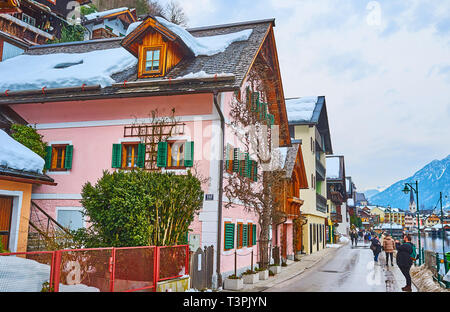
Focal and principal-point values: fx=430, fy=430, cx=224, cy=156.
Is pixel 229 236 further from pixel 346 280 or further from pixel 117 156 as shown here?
pixel 346 280

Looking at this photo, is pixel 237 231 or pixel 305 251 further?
pixel 305 251

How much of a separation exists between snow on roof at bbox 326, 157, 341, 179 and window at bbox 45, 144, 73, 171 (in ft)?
141

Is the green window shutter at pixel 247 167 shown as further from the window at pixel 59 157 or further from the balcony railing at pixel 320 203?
the balcony railing at pixel 320 203

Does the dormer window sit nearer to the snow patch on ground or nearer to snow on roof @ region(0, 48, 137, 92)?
snow on roof @ region(0, 48, 137, 92)

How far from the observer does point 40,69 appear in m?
18.5

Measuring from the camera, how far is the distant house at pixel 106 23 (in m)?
52.7

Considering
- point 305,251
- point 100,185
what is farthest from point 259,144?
point 305,251

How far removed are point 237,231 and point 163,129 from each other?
502 centimetres

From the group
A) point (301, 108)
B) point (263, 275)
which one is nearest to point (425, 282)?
point (263, 275)

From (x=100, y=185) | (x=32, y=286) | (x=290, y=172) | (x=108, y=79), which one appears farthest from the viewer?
(x=290, y=172)

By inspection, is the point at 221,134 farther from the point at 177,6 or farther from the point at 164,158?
the point at 177,6

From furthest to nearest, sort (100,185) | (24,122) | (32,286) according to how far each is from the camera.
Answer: (24,122)
(100,185)
(32,286)

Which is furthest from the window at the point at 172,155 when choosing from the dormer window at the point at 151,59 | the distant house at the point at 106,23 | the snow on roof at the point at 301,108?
the distant house at the point at 106,23

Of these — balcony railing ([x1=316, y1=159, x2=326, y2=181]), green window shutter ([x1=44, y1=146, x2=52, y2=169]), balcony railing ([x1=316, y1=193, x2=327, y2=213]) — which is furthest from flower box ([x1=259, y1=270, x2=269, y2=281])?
balcony railing ([x1=316, y1=159, x2=326, y2=181])
